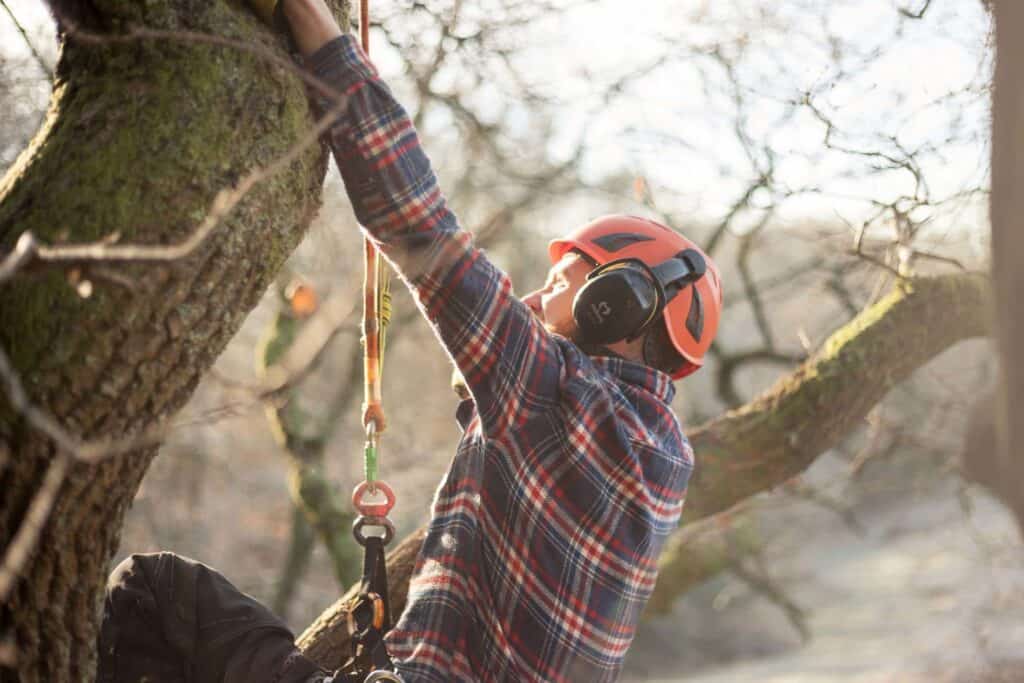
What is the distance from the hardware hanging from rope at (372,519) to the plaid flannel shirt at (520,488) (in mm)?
96

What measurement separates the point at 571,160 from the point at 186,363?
6.13 m

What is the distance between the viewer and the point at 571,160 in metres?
7.73

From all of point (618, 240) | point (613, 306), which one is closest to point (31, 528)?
point (613, 306)

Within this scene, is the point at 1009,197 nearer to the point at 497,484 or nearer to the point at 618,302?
the point at 618,302

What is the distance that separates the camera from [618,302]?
2465 mm

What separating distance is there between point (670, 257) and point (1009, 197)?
1.43 meters

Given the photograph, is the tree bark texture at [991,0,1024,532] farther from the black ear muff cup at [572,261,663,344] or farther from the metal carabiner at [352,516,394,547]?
the metal carabiner at [352,516,394,547]

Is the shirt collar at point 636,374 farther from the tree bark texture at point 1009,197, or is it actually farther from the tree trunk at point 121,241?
the tree bark texture at point 1009,197

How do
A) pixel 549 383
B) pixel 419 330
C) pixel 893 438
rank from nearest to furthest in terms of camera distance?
pixel 549 383, pixel 893 438, pixel 419 330

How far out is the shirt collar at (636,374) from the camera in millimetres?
2551

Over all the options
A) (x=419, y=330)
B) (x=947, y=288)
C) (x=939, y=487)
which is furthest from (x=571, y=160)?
(x=939, y=487)

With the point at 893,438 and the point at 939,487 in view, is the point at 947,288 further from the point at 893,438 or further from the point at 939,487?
the point at 939,487

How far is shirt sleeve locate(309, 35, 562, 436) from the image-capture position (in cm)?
202

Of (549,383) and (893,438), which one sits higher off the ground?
(549,383)
